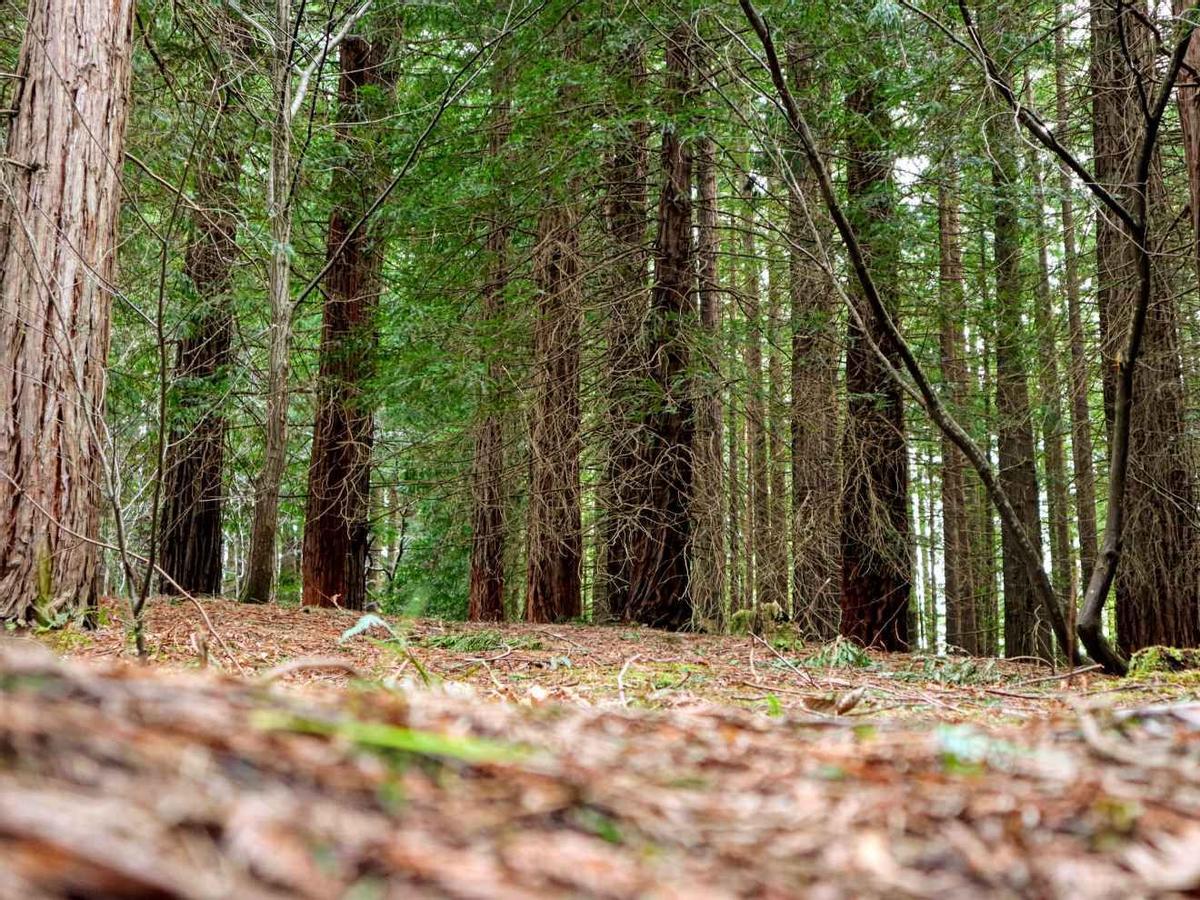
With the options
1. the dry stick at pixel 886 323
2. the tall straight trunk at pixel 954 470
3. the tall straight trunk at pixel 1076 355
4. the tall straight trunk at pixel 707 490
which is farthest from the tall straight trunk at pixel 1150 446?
the dry stick at pixel 886 323

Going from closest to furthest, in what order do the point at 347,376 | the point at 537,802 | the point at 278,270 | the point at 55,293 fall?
1. the point at 537,802
2. the point at 55,293
3. the point at 278,270
4. the point at 347,376

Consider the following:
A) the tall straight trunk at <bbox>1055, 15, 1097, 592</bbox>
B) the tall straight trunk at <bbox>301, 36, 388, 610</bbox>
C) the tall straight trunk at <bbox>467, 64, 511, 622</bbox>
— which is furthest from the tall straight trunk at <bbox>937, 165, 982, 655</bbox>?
the tall straight trunk at <bbox>301, 36, 388, 610</bbox>

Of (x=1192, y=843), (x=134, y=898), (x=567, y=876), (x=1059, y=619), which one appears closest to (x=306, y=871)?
(x=134, y=898)

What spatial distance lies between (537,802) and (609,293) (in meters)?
9.13

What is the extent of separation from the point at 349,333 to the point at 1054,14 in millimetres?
7829

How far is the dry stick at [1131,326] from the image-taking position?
14.3ft

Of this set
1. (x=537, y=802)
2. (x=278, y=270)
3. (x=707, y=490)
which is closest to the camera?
(x=537, y=802)

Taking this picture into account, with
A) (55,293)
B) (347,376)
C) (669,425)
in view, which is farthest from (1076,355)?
(55,293)

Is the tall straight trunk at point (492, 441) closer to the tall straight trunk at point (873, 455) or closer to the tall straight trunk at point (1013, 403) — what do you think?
the tall straight trunk at point (873, 455)

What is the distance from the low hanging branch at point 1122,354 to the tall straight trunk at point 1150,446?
12.8 feet

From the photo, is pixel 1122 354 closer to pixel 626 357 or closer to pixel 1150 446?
pixel 1150 446

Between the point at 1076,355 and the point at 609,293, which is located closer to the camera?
the point at 1076,355

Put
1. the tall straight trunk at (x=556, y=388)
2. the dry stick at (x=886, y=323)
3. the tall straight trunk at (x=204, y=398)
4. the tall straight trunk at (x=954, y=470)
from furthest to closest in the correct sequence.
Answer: the tall straight trunk at (x=954, y=470), the tall straight trunk at (x=556, y=388), the tall straight trunk at (x=204, y=398), the dry stick at (x=886, y=323)

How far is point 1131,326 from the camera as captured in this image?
4793 mm
